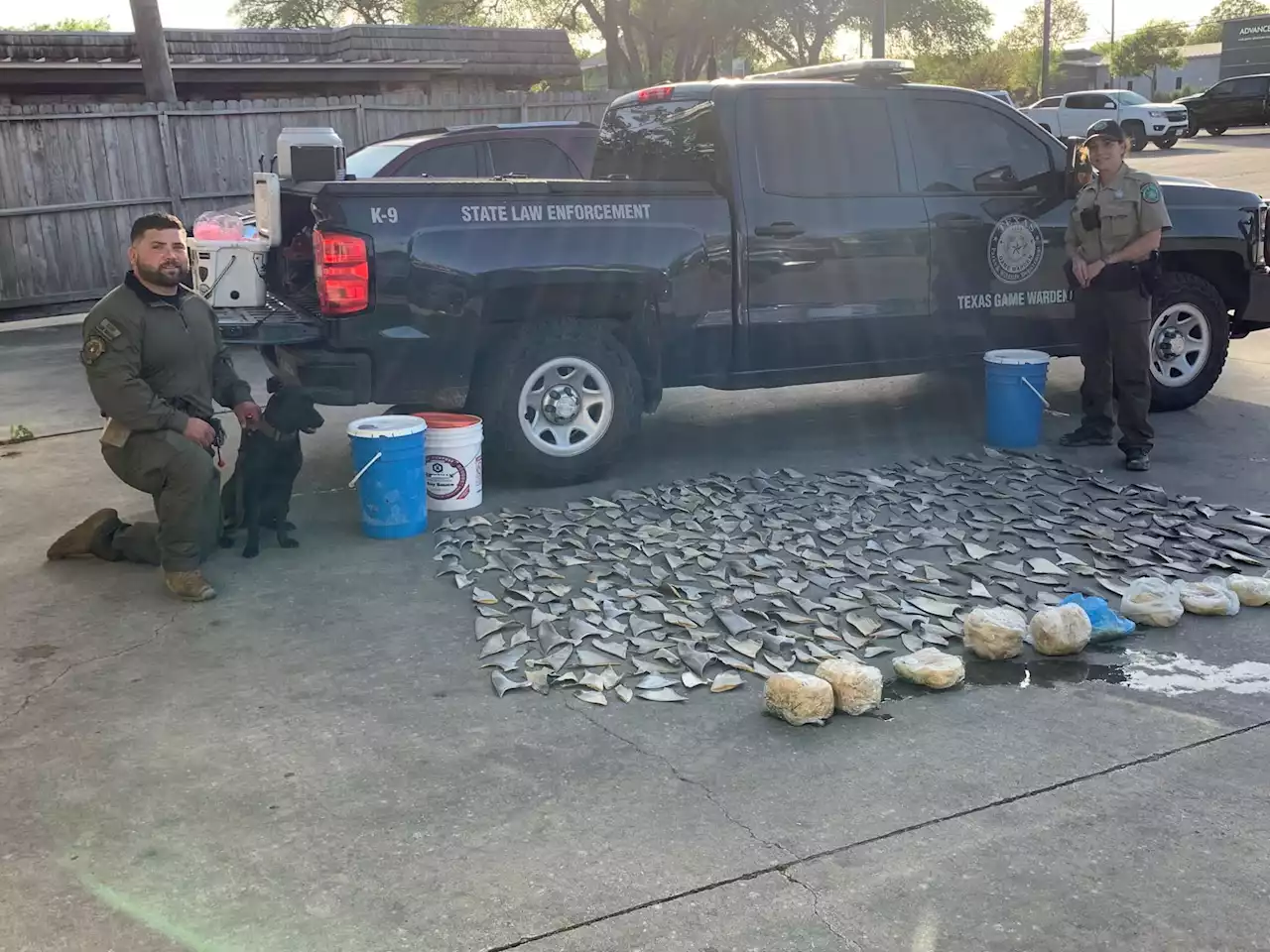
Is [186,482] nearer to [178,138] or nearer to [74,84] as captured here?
[178,138]

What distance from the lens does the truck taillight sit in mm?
6070

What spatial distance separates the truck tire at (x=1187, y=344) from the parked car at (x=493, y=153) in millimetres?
4727

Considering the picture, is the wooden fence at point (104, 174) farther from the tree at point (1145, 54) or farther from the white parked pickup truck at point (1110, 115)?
the tree at point (1145, 54)

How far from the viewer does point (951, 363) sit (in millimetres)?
7762

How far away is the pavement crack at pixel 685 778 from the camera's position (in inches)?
132

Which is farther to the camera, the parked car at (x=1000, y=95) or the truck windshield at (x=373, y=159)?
the truck windshield at (x=373, y=159)

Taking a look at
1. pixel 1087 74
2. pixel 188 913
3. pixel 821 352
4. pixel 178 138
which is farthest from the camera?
pixel 1087 74

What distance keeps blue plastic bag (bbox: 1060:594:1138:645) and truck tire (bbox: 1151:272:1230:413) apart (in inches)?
153

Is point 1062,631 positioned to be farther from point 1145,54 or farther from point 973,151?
point 1145,54

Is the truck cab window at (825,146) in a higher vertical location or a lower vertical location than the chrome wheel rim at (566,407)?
higher

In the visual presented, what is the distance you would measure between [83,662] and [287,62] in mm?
14427

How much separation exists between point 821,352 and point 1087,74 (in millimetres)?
A: 61114

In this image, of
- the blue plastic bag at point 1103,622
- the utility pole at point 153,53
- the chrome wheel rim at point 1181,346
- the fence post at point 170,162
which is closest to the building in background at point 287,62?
the utility pole at point 153,53

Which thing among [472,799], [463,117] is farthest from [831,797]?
[463,117]
